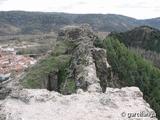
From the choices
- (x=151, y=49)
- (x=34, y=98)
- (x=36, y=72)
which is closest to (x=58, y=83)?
(x=36, y=72)

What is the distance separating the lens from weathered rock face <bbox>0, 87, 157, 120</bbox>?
35.4ft

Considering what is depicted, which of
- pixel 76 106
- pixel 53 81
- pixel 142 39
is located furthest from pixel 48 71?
pixel 142 39

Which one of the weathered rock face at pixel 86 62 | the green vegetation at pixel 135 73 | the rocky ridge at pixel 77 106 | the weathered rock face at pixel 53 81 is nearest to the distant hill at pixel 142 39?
the green vegetation at pixel 135 73

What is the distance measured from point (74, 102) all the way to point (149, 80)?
69.5 ft

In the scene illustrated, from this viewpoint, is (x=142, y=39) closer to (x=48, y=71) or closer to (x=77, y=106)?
(x=48, y=71)

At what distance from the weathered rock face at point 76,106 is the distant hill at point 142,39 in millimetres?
89479

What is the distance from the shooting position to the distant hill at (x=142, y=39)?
10475 cm

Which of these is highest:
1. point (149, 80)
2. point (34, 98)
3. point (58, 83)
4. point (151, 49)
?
point (34, 98)

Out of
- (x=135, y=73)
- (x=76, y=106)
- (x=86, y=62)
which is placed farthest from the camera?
(x=135, y=73)

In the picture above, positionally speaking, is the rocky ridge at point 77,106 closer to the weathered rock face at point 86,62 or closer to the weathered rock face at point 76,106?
the weathered rock face at point 76,106

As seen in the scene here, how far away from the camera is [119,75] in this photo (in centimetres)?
3195

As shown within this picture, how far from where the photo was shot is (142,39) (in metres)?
113

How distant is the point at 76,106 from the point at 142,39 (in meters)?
104

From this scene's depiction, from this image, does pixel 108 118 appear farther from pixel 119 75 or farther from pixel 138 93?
pixel 119 75
